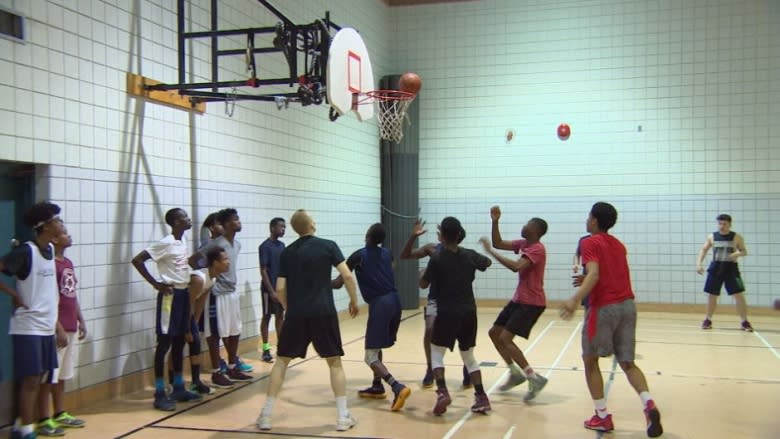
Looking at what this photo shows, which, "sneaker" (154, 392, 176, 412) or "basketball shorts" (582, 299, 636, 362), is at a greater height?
"basketball shorts" (582, 299, 636, 362)

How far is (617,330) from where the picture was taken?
5.34 metres

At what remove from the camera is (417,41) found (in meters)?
13.9

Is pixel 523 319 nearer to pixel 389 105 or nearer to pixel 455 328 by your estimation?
pixel 455 328

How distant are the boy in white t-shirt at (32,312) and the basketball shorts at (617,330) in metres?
3.95

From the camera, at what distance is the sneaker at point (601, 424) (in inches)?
214

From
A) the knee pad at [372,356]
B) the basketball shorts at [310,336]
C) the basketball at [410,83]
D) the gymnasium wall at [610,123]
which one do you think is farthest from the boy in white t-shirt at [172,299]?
the gymnasium wall at [610,123]

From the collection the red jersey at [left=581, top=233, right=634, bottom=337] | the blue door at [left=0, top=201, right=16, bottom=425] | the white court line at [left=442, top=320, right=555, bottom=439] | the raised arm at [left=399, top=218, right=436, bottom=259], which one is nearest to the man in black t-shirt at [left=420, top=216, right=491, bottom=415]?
the white court line at [left=442, top=320, right=555, bottom=439]

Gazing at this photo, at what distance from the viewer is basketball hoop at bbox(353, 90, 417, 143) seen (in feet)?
25.7

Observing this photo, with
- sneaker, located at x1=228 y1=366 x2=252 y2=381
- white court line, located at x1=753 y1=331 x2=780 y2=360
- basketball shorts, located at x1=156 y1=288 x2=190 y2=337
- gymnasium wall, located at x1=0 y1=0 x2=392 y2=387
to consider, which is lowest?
white court line, located at x1=753 y1=331 x2=780 y2=360

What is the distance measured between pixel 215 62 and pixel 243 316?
3.23m

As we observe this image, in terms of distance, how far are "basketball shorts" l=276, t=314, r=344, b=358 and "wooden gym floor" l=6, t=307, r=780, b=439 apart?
2.03 ft

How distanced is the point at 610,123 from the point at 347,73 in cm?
714

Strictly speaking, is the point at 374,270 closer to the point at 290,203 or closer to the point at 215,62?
the point at 215,62

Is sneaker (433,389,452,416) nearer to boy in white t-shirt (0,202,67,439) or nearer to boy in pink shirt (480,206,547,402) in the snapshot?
boy in pink shirt (480,206,547,402)
